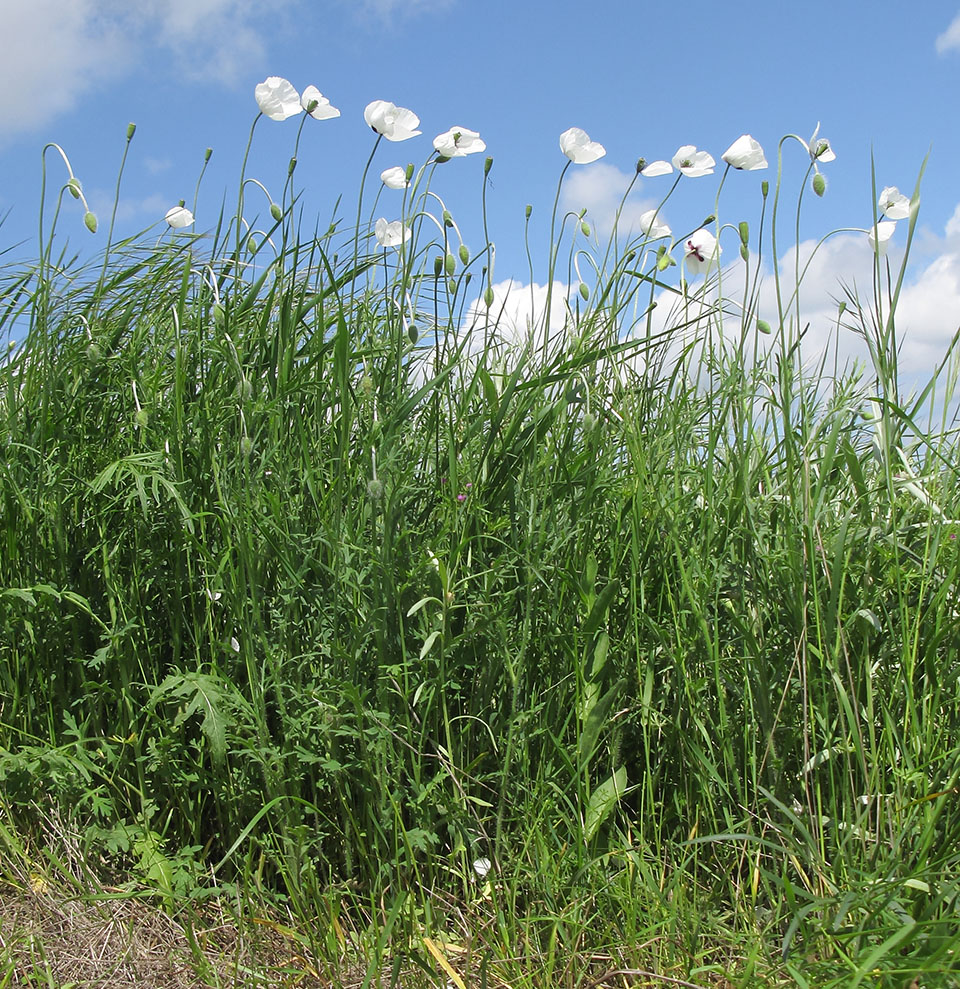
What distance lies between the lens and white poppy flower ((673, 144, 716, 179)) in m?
1.92

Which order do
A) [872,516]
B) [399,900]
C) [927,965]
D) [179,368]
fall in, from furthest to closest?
[179,368] < [872,516] < [399,900] < [927,965]

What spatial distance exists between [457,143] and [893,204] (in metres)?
0.88

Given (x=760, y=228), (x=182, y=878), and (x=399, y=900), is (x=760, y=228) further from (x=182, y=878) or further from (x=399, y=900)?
(x=182, y=878)

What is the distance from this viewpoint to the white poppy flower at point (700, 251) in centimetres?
191

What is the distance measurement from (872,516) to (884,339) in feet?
1.05

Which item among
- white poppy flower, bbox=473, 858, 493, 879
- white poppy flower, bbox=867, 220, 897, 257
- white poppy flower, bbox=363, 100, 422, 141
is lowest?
white poppy flower, bbox=473, 858, 493, 879

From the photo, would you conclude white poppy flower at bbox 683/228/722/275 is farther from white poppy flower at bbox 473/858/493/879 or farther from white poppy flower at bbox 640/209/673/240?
white poppy flower at bbox 473/858/493/879

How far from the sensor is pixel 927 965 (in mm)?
1057

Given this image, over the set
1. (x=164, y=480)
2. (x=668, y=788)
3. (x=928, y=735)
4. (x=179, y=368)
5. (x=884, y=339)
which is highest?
(x=884, y=339)

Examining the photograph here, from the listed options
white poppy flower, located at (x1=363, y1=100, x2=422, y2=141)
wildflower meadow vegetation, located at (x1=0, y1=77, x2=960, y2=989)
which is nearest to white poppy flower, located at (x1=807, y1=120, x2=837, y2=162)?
wildflower meadow vegetation, located at (x1=0, y1=77, x2=960, y2=989)

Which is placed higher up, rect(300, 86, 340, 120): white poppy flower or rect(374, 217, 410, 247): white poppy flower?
rect(300, 86, 340, 120): white poppy flower

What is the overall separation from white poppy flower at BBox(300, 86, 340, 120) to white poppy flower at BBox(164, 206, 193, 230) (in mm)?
487

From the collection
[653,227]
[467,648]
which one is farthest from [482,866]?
[653,227]

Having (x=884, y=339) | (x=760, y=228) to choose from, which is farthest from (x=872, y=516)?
(x=760, y=228)
